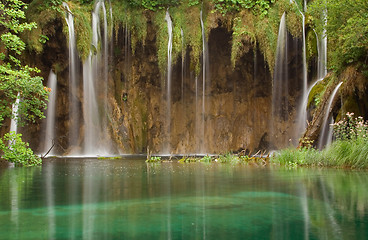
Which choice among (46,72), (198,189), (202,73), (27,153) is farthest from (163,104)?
(198,189)

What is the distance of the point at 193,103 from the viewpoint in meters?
25.0

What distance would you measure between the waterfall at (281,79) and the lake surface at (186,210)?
15076mm

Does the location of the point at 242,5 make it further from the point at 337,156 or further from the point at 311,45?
the point at 337,156

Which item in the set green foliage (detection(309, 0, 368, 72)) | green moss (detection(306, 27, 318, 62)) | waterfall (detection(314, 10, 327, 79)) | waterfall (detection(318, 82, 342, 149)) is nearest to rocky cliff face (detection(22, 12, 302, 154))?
green moss (detection(306, 27, 318, 62))

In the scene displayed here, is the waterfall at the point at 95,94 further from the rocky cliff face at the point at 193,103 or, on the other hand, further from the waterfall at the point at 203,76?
the waterfall at the point at 203,76

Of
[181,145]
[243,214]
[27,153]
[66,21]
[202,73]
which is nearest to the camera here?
[243,214]

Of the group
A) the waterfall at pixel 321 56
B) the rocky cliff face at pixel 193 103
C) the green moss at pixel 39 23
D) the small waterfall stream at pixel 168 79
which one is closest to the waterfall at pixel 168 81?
the small waterfall stream at pixel 168 79

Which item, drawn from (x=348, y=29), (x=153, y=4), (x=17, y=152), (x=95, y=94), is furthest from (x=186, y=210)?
(x=153, y=4)

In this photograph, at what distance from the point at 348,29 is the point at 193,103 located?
13.6 meters

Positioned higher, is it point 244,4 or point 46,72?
point 244,4

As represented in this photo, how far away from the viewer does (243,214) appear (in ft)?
13.8

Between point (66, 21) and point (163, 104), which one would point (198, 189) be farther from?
point (163, 104)

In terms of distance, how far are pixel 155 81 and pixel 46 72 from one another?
6.57 meters

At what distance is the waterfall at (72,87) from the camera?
2003 centimetres
